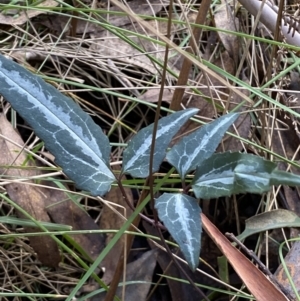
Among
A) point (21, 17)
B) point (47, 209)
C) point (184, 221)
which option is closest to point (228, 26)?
point (21, 17)

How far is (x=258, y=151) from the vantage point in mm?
985

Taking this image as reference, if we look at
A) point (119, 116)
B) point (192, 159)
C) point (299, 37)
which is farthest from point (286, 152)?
point (192, 159)

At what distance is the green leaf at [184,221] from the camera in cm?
55

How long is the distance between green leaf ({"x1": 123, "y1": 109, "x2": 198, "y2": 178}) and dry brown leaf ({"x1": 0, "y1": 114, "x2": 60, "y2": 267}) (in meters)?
0.33

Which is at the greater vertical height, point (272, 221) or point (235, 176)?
point (235, 176)

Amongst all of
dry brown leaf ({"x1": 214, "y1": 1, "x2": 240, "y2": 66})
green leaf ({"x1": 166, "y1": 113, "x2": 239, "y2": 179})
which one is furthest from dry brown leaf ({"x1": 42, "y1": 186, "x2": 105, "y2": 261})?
dry brown leaf ({"x1": 214, "y1": 1, "x2": 240, "y2": 66})

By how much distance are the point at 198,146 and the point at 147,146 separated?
6cm

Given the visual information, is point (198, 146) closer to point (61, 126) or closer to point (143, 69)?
point (61, 126)

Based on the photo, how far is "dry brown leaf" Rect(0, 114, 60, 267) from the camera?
897 mm

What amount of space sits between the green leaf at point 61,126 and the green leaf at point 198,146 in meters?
0.09

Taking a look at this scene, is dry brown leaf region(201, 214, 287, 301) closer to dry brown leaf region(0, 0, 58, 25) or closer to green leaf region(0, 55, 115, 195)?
green leaf region(0, 55, 115, 195)

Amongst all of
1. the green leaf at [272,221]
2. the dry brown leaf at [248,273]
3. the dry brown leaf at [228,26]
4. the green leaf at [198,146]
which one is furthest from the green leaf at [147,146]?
the dry brown leaf at [228,26]

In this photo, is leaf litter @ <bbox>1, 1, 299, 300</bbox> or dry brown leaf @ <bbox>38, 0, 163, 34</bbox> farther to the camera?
dry brown leaf @ <bbox>38, 0, 163, 34</bbox>

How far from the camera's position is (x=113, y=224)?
957mm
